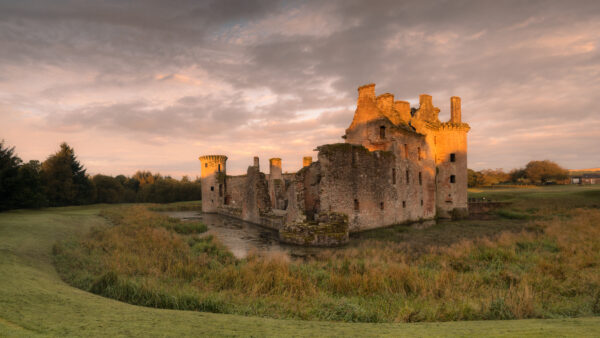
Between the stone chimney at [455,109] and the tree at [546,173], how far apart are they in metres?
45.1

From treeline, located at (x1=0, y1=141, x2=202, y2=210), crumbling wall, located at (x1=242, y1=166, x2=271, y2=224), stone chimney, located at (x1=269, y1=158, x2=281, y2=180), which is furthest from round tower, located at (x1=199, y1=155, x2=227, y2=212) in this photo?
treeline, located at (x1=0, y1=141, x2=202, y2=210)

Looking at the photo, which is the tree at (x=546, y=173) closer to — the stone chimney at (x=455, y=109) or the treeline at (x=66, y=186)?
the stone chimney at (x=455, y=109)

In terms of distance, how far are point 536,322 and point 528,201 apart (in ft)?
117

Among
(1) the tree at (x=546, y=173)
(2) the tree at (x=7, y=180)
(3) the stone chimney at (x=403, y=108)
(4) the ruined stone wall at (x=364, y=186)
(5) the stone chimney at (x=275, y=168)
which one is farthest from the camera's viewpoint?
(1) the tree at (x=546, y=173)

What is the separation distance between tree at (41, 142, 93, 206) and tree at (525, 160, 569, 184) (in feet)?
280

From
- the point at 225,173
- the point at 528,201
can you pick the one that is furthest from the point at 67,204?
the point at 528,201

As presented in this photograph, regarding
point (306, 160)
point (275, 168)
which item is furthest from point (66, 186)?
point (306, 160)

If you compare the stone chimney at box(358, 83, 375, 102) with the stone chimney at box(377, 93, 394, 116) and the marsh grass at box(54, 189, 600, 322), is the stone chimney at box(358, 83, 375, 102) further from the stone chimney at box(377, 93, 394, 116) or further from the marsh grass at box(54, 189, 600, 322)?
the marsh grass at box(54, 189, 600, 322)

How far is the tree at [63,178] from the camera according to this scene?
4009cm

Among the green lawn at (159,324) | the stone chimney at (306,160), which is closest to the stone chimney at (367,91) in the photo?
the stone chimney at (306,160)

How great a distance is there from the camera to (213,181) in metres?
42.4

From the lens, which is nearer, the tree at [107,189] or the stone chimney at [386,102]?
the stone chimney at [386,102]

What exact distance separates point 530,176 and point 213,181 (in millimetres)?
65456

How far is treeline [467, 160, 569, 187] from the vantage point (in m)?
59.4
